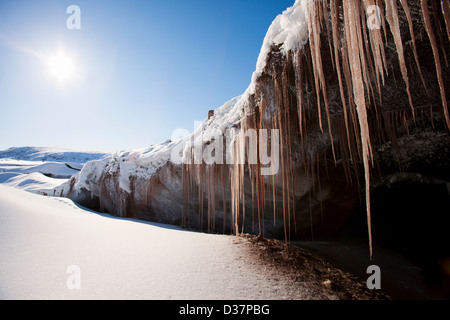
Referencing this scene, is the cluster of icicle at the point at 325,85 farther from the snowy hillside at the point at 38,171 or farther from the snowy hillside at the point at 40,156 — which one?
the snowy hillside at the point at 40,156

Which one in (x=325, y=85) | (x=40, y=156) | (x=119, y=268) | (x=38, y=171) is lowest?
(x=119, y=268)

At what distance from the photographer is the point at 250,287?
1.79 meters

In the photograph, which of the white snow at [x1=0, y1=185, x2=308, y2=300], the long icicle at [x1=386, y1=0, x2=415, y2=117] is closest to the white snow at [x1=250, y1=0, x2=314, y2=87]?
the long icicle at [x1=386, y1=0, x2=415, y2=117]

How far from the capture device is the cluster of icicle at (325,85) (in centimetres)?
147

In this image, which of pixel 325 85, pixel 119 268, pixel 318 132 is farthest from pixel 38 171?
pixel 325 85

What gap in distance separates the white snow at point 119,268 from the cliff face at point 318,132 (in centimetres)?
109

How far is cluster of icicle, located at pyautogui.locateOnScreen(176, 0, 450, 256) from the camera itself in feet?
4.82

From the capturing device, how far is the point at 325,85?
3061mm

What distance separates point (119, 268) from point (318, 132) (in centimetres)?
421

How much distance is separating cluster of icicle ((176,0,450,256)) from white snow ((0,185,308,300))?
73cm

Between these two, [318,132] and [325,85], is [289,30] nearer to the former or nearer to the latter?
[325,85]

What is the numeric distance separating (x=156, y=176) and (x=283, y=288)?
19.5ft

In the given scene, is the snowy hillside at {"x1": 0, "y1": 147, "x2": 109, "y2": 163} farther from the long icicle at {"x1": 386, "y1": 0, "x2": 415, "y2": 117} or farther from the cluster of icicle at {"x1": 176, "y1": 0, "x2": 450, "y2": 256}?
the long icicle at {"x1": 386, "y1": 0, "x2": 415, "y2": 117}

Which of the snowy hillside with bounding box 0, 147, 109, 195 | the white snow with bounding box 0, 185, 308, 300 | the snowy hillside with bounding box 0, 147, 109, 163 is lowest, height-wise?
the white snow with bounding box 0, 185, 308, 300
